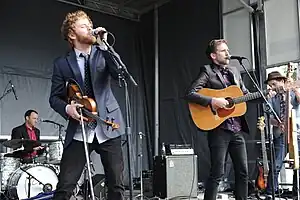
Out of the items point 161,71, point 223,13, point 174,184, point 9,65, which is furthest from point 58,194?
point 161,71

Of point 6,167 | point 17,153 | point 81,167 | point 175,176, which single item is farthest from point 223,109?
point 6,167

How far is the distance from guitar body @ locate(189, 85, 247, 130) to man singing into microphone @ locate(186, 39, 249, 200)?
5 cm

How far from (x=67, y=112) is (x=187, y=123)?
6286 mm

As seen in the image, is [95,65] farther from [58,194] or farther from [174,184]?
[174,184]

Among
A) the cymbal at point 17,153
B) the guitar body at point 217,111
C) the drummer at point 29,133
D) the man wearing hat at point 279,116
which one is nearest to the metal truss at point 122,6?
the drummer at point 29,133

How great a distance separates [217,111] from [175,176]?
250cm

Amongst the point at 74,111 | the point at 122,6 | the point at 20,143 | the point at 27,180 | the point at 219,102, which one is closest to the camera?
the point at 74,111

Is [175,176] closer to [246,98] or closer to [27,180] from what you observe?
[27,180]

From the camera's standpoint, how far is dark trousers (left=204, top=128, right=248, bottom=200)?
3.41 meters

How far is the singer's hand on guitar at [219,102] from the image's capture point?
3.65 metres

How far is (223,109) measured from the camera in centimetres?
370

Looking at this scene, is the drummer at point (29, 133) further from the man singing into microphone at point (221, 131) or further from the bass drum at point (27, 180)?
the man singing into microphone at point (221, 131)

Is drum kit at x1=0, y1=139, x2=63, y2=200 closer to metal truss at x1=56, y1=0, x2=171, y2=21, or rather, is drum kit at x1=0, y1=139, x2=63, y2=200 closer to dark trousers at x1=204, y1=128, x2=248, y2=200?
dark trousers at x1=204, y1=128, x2=248, y2=200

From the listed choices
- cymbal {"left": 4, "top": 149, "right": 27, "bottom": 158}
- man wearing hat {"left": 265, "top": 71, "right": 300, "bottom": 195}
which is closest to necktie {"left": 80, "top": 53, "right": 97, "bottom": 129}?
man wearing hat {"left": 265, "top": 71, "right": 300, "bottom": 195}
